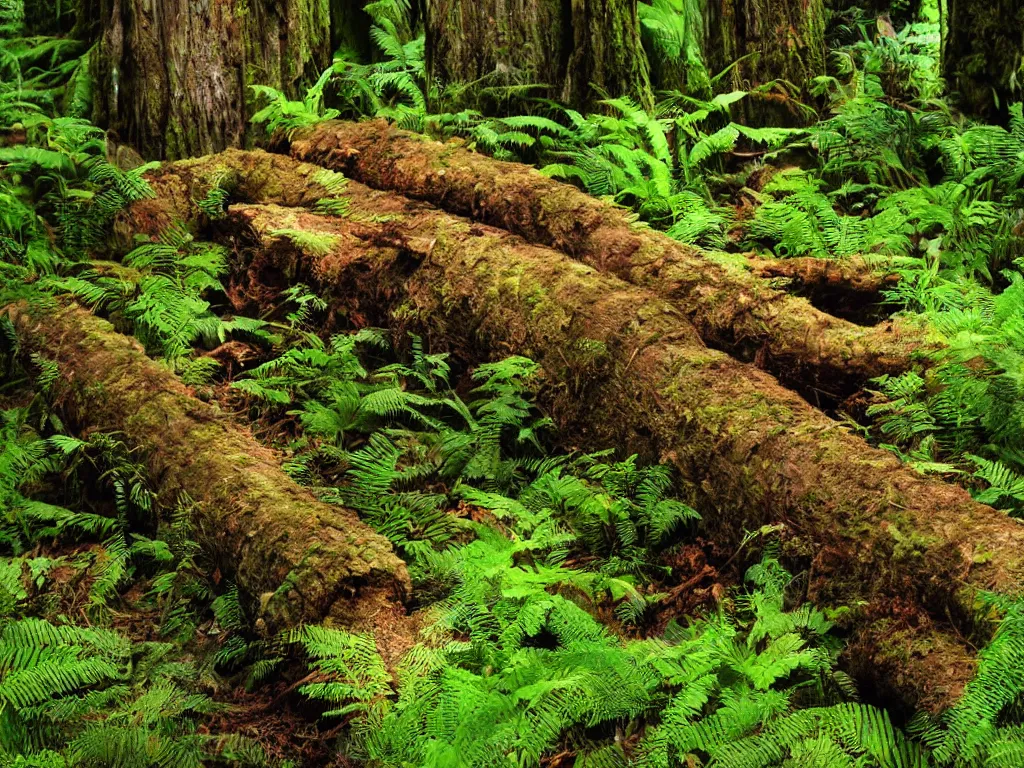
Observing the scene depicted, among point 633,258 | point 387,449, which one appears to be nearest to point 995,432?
point 633,258

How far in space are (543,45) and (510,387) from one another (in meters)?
3.13

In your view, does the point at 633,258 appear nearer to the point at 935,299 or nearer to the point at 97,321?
the point at 935,299

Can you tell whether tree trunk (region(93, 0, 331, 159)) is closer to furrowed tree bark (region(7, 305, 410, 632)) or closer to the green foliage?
the green foliage

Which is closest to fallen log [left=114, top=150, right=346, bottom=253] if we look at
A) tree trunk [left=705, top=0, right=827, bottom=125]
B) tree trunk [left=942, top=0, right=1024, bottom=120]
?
tree trunk [left=705, top=0, right=827, bottom=125]

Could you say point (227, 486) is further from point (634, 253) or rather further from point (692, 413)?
point (634, 253)

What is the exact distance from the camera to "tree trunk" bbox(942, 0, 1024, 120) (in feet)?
20.9

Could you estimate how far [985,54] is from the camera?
6.48 m

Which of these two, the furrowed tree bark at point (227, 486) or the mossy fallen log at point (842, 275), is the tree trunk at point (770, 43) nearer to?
the mossy fallen log at point (842, 275)

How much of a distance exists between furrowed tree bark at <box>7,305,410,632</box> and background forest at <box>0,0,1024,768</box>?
18 mm

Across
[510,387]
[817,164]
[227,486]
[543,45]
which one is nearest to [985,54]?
[817,164]

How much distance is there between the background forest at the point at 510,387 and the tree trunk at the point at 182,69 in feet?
0.08

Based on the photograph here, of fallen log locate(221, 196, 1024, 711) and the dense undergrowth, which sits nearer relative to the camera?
fallen log locate(221, 196, 1024, 711)

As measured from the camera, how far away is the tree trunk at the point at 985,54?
636 centimetres

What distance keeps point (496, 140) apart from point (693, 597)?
3.57 meters
